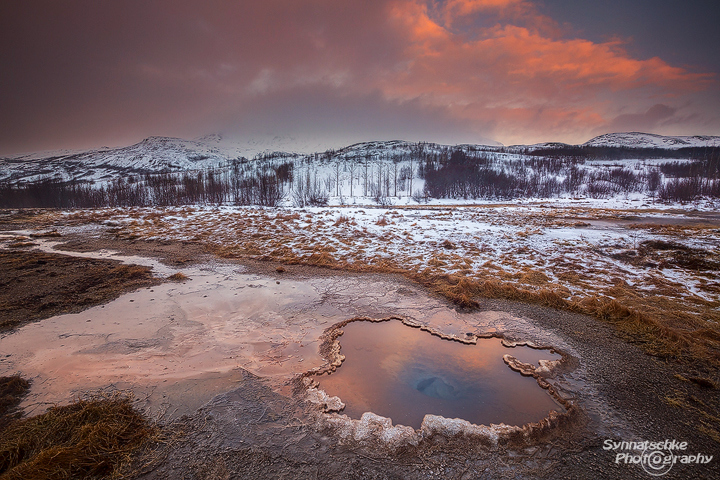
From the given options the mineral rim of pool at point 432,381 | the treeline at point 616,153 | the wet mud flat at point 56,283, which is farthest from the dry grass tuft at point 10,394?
the treeline at point 616,153

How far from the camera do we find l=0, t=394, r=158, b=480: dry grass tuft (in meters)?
2.80

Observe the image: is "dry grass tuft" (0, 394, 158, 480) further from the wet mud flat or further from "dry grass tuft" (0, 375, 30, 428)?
the wet mud flat

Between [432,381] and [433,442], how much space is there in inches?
48.7

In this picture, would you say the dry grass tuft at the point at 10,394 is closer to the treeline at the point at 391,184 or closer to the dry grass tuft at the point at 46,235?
the dry grass tuft at the point at 46,235

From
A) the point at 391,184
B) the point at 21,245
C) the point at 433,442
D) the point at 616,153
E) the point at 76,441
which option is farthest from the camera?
the point at 616,153

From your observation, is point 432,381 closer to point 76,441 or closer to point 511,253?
point 76,441

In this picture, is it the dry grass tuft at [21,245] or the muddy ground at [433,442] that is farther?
the dry grass tuft at [21,245]

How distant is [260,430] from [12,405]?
3573 mm

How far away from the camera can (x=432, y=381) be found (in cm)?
457

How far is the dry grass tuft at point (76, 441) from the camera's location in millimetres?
2799

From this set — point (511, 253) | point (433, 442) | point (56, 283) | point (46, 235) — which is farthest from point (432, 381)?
point (46, 235)

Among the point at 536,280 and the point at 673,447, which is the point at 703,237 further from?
the point at 673,447

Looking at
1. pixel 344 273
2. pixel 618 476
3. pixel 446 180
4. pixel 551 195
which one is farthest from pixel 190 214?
pixel 551 195

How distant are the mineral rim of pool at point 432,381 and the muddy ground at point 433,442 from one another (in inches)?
18.9
